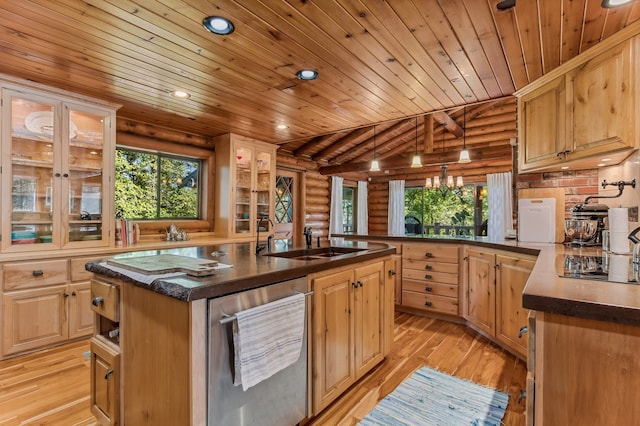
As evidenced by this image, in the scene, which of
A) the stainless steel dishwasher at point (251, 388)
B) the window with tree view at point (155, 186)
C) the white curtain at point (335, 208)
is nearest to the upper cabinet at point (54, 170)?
the window with tree view at point (155, 186)

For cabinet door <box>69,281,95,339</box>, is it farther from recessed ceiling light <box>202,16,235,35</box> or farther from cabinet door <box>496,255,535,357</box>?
cabinet door <box>496,255,535,357</box>

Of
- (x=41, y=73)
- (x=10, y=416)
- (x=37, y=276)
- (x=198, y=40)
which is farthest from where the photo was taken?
(x=37, y=276)

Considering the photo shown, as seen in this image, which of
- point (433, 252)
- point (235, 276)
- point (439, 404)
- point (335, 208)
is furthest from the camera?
point (335, 208)

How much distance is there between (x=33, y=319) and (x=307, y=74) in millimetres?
3215

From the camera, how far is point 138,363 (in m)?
1.53

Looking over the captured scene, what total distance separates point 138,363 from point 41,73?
2614 millimetres

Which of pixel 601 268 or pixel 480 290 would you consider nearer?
pixel 601 268

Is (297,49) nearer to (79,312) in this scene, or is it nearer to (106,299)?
(106,299)

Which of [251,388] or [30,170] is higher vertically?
[30,170]

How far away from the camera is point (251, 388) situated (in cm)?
150

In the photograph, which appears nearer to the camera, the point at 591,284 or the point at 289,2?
the point at 591,284

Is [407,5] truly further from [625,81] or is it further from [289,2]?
[625,81]

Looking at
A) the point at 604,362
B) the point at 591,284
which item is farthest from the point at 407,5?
the point at 604,362

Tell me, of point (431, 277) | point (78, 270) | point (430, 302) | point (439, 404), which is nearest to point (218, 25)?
point (78, 270)
